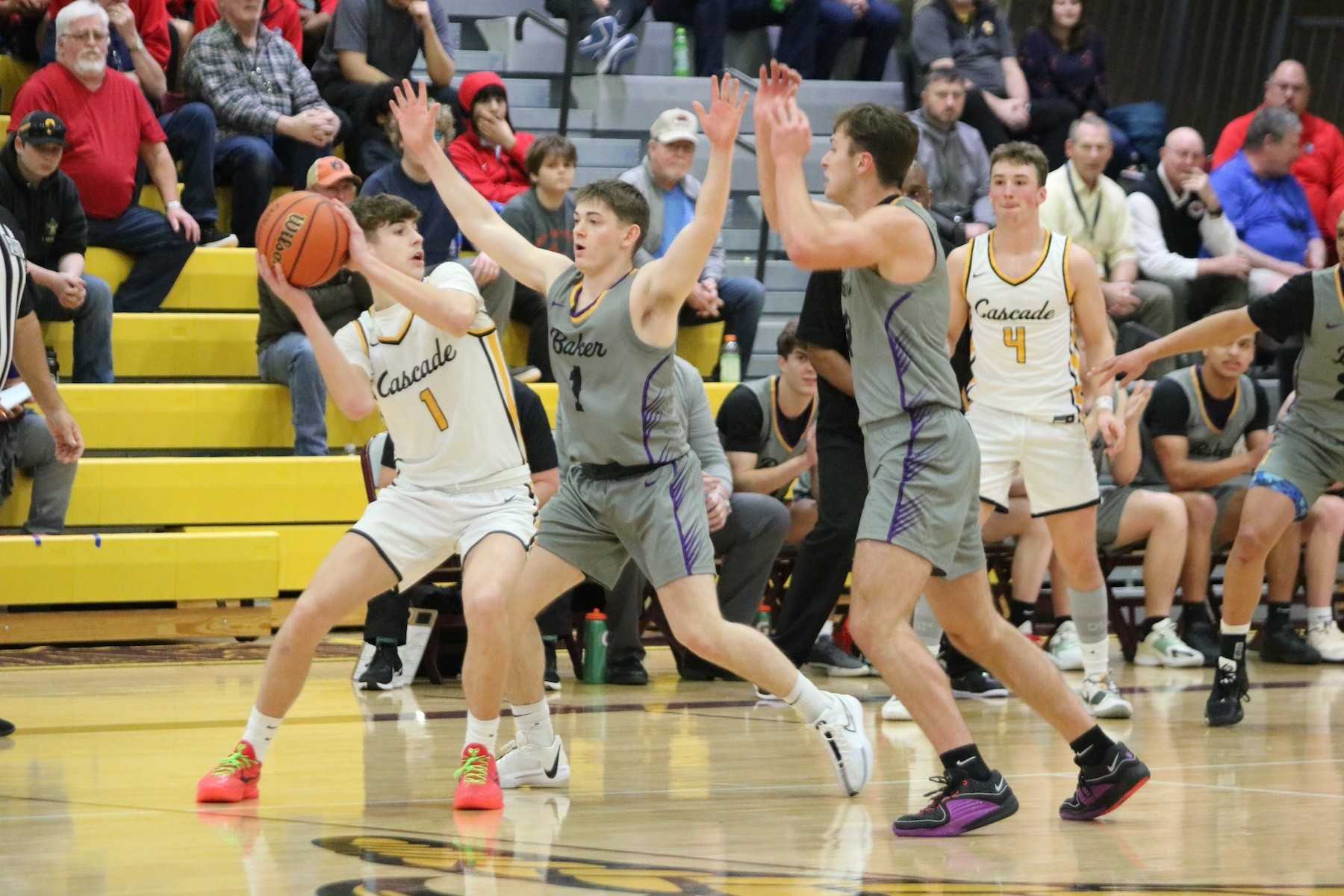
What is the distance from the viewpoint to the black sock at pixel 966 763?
15.9ft

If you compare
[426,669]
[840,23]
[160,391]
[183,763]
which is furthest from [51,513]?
[840,23]

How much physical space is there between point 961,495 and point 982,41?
8.38 meters

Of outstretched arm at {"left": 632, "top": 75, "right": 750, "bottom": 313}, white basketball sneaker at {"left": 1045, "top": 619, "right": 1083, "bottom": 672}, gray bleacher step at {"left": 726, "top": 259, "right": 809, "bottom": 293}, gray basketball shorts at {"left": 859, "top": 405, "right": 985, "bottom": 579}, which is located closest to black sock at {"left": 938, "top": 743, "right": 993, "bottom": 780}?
gray basketball shorts at {"left": 859, "top": 405, "right": 985, "bottom": 579}

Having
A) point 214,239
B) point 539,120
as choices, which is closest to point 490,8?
point 539,120

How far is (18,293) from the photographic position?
255 inches

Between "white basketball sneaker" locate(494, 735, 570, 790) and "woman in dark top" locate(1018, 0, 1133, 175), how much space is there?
8.21 metres

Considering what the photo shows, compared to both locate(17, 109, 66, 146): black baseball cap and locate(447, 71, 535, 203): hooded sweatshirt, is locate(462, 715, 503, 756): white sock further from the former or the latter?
locate(447, 71, 535, 203): hooded sweatshirt

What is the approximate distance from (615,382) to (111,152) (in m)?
5.74

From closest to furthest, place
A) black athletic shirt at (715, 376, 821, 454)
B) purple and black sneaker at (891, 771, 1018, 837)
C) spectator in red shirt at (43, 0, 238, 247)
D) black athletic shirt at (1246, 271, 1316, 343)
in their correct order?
purple and black sneaker at (891, 771, 1018, 837) → black athletic shirt at (1246, 271, 1316, 343) → black athletic shirt at (715, 376, 821, 454) → spectator in red shirt at (43, 0, 238, 247)

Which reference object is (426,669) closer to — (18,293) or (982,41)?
(18,293)

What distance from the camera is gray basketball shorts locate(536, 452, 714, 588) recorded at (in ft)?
17.2

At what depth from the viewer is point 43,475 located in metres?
8.98

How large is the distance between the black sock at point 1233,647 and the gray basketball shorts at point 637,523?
2644mm

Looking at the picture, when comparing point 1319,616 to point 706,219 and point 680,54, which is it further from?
point 706,219
